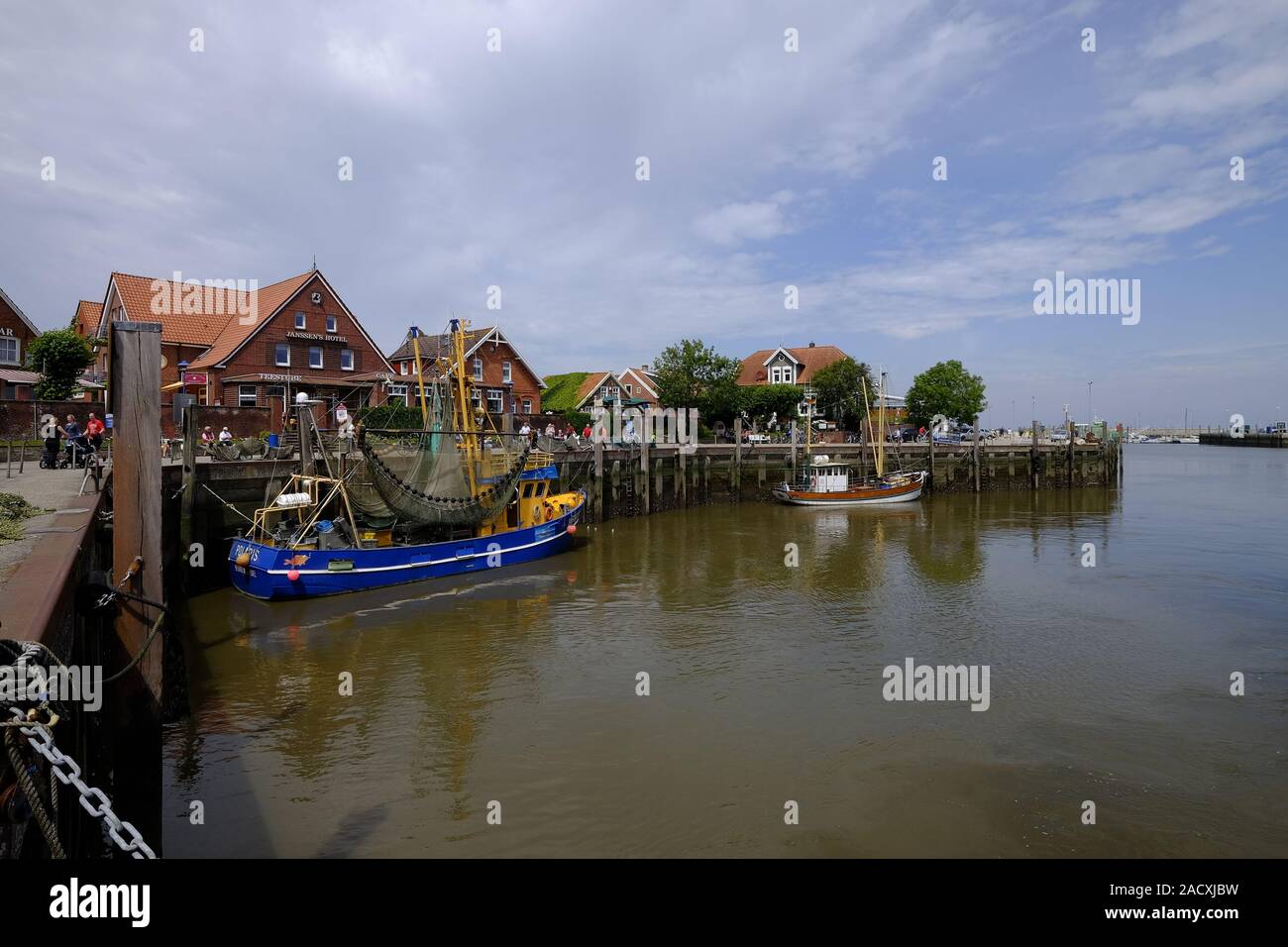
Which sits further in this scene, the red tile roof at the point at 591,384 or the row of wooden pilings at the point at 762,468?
the red tile roof at the point at 591,384

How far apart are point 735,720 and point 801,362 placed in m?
66.6

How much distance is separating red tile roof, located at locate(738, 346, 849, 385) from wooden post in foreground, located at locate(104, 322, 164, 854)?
219ft

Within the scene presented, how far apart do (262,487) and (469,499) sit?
5.57 m

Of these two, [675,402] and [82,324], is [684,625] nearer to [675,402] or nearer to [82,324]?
[675,402]

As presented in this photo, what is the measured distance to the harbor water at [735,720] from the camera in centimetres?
816

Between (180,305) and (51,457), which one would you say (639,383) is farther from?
(51,457)

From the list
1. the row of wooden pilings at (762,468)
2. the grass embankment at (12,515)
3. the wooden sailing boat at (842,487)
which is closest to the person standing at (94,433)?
the grass embankment at (12,515)

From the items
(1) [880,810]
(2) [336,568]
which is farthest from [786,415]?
(1) [880,810]

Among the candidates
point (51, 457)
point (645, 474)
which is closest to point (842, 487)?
point (645, 474)

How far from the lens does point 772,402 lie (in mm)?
63125

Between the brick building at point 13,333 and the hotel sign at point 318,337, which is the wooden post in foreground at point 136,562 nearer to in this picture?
the hotel sign at point 318,337

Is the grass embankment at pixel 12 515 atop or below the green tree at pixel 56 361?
below

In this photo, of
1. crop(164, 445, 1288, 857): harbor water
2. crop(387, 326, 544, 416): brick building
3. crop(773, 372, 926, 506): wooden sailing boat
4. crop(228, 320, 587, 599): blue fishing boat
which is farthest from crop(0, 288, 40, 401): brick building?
crop(773, 372, 926, 506): wooden sailing boat

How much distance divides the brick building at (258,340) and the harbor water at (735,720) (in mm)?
26431
